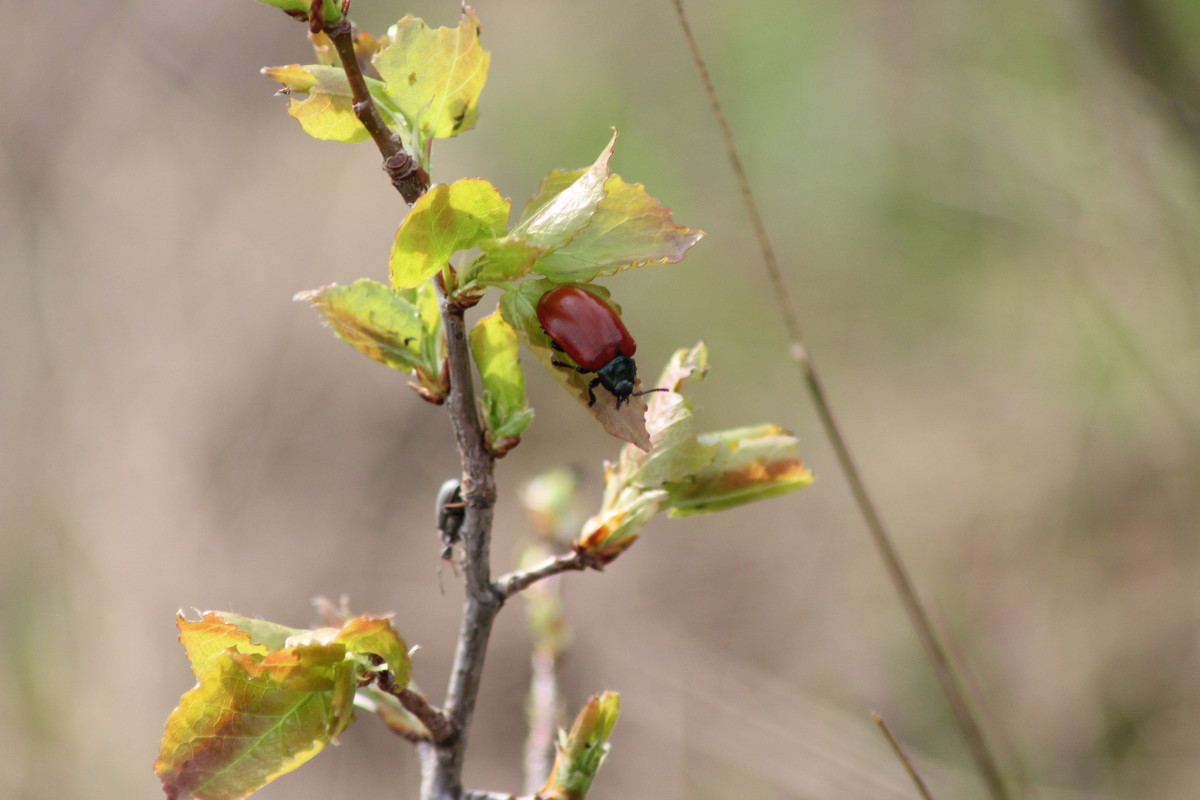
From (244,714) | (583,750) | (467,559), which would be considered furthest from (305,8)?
(583,750)

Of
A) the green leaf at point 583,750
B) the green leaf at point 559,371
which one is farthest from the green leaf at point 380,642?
the green leaf at point 559,371

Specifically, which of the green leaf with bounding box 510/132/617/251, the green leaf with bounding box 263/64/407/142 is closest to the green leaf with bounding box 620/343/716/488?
the green leaf with bounding box 510/132/617/251

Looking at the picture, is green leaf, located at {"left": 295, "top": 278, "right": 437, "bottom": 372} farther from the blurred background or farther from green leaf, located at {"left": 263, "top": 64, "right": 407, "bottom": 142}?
the blurred background

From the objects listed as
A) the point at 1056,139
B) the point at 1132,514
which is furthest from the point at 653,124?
the point at 1132,514

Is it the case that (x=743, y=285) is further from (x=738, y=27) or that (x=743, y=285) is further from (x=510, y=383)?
(x=510, y=383)

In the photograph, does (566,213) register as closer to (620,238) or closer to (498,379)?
(620,238)
